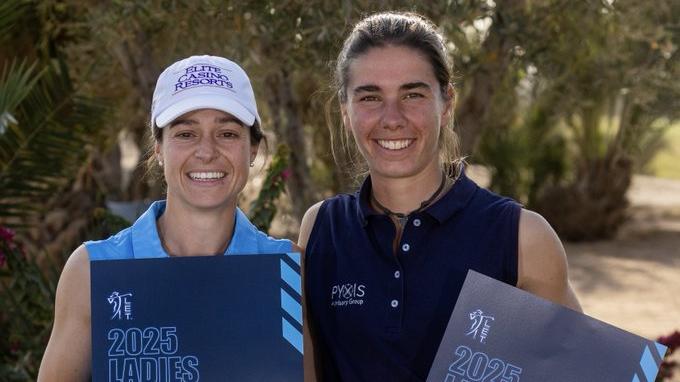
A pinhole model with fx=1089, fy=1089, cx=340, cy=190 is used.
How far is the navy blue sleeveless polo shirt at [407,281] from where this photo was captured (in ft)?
9.29

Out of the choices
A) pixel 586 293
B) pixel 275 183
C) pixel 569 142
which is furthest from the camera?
pixel 569 142

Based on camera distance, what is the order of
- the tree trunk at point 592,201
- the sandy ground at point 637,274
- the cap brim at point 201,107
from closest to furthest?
the cap brim at point 201,107 → the sandy ground at point 637,274 → the tree trunk at point 592,201

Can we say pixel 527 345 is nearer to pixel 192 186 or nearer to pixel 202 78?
pixel 192 186

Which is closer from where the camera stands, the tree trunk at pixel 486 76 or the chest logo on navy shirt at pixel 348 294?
the chest logo on navy shirt at pixel 348 294

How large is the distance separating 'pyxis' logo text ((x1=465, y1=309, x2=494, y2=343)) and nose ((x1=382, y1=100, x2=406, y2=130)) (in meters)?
0.56

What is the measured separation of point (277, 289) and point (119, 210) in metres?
5.07

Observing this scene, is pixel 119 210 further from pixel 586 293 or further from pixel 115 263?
pixel 586 293

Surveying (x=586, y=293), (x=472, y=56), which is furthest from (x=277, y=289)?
(x=586, y=293)

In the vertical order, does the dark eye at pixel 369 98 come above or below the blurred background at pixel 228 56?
below

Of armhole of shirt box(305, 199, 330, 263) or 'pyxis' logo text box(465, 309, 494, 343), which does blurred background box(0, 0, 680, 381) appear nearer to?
armhole of shirt box(305, 199, 330, 263)

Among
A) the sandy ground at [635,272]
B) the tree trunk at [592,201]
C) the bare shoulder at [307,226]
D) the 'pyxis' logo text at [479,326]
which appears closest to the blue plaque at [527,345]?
the 'pyxis' logo text at [479,326]

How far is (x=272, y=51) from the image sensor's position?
203 inches

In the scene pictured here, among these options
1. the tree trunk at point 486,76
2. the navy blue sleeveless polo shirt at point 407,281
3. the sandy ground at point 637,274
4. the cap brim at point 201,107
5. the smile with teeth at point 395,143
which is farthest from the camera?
the sandy ground at point 637,274

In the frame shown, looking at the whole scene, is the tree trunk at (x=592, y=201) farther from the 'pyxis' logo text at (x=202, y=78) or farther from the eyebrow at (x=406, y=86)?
the 'pyxis' logo text at (x=202, y=78)
